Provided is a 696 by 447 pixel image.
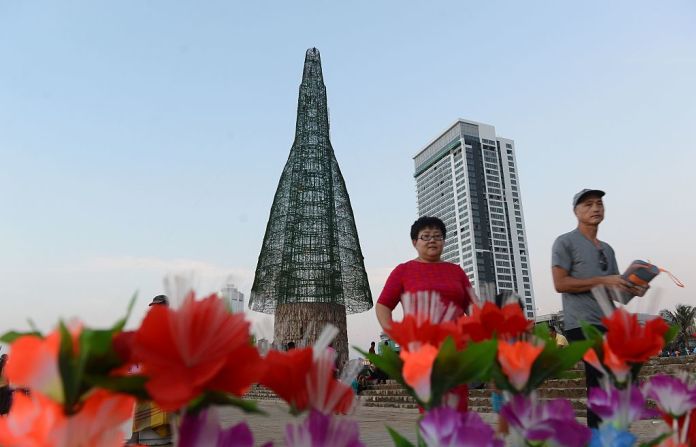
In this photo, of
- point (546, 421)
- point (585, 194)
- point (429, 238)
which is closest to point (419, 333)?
point (546, 421)

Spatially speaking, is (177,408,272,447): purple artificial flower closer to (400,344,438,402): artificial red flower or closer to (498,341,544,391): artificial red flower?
(400,344,438,402): artificial red flower

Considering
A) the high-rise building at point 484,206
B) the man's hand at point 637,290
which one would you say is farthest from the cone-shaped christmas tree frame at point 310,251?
the high-rise building at point 484,206

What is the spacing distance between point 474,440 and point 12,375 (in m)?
0.50

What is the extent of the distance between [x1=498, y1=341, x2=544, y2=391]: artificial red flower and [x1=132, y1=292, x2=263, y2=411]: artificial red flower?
469mm

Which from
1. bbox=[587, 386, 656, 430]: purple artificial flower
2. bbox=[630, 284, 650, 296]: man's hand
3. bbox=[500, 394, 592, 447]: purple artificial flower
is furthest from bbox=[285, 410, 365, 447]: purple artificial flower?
bbox=[630, 284, 650, 296]: man's hand

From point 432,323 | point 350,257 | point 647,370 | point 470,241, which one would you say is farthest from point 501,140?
point 432,323

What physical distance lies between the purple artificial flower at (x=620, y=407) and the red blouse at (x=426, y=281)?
1.64 meters

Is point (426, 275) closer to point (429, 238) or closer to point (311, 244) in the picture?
point (429, 238)

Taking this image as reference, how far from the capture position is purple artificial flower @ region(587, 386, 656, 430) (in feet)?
3.10

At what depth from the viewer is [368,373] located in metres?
16.4

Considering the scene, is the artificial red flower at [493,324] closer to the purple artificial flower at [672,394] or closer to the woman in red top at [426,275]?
the purple artificial flower at [672,394]

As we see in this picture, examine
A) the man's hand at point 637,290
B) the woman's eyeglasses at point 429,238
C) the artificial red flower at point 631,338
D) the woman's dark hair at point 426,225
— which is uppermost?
the woman's dark hair at point 426,225

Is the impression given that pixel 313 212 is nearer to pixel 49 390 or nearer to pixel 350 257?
pixel 350 257

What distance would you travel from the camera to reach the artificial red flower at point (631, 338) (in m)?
1.00
